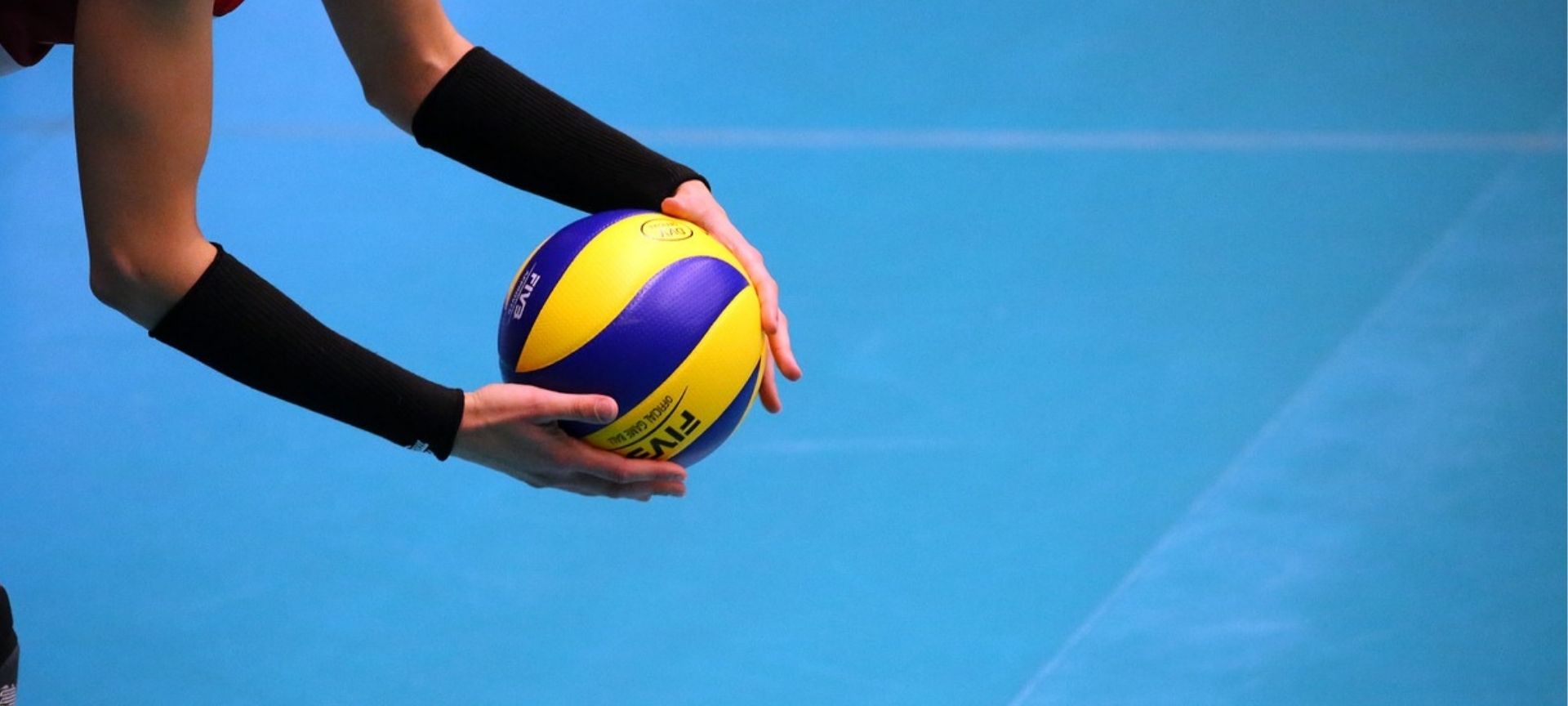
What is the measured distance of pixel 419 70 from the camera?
6.29ft

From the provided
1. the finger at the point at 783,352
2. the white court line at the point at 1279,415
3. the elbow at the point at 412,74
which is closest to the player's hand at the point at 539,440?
the finger at the point at 783,352

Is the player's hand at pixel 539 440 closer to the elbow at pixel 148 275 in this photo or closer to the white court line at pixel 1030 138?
the elbow at pixel 148 275

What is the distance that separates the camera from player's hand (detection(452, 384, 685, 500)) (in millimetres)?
1689

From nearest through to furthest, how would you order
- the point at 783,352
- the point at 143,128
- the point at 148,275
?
the point at 143,128 < the point at 148,275 < the point at 783,352

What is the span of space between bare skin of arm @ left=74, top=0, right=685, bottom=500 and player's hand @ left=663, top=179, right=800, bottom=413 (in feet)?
1.05

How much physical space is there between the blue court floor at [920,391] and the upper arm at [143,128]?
1.17 meters

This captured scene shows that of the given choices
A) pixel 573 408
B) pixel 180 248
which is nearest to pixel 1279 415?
pixel 573 408

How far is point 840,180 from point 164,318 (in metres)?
2.44

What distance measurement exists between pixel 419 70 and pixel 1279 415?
1991mm

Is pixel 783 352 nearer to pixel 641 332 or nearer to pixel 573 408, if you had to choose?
pixel 641 332

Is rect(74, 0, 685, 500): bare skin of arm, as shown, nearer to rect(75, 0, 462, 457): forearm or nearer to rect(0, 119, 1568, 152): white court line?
rect(75, 0, 462, 457): forearm

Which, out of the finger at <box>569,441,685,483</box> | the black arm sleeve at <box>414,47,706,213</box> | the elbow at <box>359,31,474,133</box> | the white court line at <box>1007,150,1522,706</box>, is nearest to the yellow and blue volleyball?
the finger at <box>569,441,685,483</box>

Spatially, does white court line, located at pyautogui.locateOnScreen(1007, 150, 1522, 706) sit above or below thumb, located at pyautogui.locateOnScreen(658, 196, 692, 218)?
above

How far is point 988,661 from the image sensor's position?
263cm
